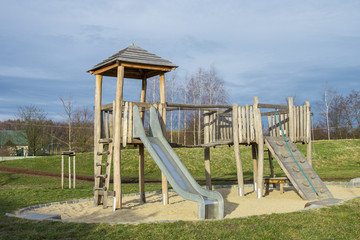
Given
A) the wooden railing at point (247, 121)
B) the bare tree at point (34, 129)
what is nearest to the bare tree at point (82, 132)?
the bare tree at point (34, 129)

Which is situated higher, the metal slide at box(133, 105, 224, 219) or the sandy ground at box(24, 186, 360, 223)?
the metal slide at box(133, 105, 224, 219)

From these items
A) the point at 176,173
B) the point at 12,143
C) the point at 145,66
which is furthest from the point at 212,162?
the point at 12,143

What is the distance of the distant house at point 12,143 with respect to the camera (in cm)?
4625

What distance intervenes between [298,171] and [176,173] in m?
4.49

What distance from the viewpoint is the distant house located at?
46.2m

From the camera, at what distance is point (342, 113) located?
45031 mm

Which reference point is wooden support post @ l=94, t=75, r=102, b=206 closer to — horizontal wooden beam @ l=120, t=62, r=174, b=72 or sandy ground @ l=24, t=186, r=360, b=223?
sandy ground @ l=24, t=186, r=360, b=223

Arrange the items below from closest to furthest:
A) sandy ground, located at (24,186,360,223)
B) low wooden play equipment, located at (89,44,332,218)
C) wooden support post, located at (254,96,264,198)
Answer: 1. sandy ground, located at (24,186,360,223)
2. low wooden play equipment, located at (89,44,332,218)
3. wooden support post, located at (254,96,264,198)

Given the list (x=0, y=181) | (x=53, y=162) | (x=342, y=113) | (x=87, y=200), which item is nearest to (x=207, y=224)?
(x=87, y=200)

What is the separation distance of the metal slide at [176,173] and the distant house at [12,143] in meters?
37.6

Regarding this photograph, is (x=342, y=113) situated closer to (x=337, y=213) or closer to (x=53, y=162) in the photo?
(x=53, y=162)

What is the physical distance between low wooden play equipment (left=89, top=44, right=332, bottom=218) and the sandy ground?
48cm

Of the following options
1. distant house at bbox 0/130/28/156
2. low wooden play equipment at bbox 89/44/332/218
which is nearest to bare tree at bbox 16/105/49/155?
distant house at bbox 0/130/28/156

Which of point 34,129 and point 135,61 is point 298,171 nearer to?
point 135,61
